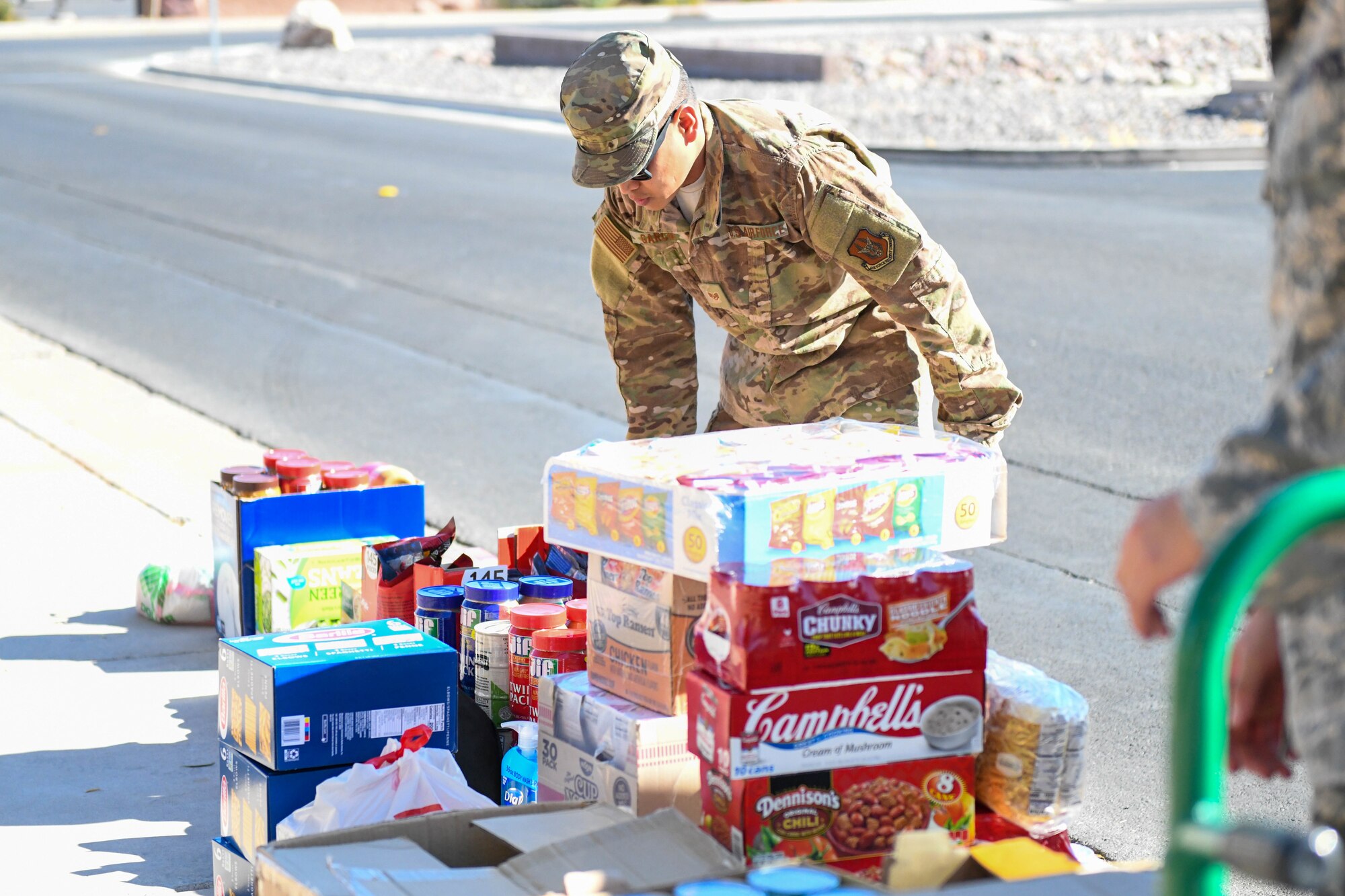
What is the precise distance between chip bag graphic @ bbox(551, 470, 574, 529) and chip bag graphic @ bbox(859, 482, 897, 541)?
643mm

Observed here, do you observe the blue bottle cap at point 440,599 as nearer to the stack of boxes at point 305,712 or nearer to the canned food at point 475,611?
the canned food at point 475,611

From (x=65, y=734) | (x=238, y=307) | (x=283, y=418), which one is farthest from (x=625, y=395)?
(x=238, y=307)

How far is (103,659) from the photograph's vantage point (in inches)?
207

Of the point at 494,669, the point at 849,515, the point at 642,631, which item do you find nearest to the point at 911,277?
the point at 849,515

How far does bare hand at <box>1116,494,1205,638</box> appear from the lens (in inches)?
75.8

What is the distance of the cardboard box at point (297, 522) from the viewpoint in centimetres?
509

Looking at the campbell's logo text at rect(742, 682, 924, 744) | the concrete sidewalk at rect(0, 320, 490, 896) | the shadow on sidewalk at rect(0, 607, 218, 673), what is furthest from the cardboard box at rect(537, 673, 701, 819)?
the shadow on sidewalk at rect(0, 607, 218, 673)

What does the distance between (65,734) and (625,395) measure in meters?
1.84

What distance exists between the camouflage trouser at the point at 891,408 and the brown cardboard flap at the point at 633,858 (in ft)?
5.65

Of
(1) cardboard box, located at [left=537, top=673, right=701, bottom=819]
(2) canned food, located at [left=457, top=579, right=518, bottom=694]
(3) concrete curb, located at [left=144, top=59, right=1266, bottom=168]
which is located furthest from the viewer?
(3) concrete curb, located at [left=144, top=59, right=1266, bottom=168]

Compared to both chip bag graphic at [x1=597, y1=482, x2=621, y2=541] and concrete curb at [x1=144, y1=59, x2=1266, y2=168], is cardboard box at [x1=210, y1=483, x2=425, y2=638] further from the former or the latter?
concrete curb at [x1=144, y1=59, x2=1266, y2=168]

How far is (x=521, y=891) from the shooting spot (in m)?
2.62

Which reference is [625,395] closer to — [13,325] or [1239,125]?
[13,325]

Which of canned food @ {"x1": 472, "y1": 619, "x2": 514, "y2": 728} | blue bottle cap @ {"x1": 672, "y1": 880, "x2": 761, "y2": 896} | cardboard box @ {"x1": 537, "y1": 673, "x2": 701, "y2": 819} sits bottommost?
canned food @ {"x1": 472, "y1": 619, "x2": 514, "y2": 728}
